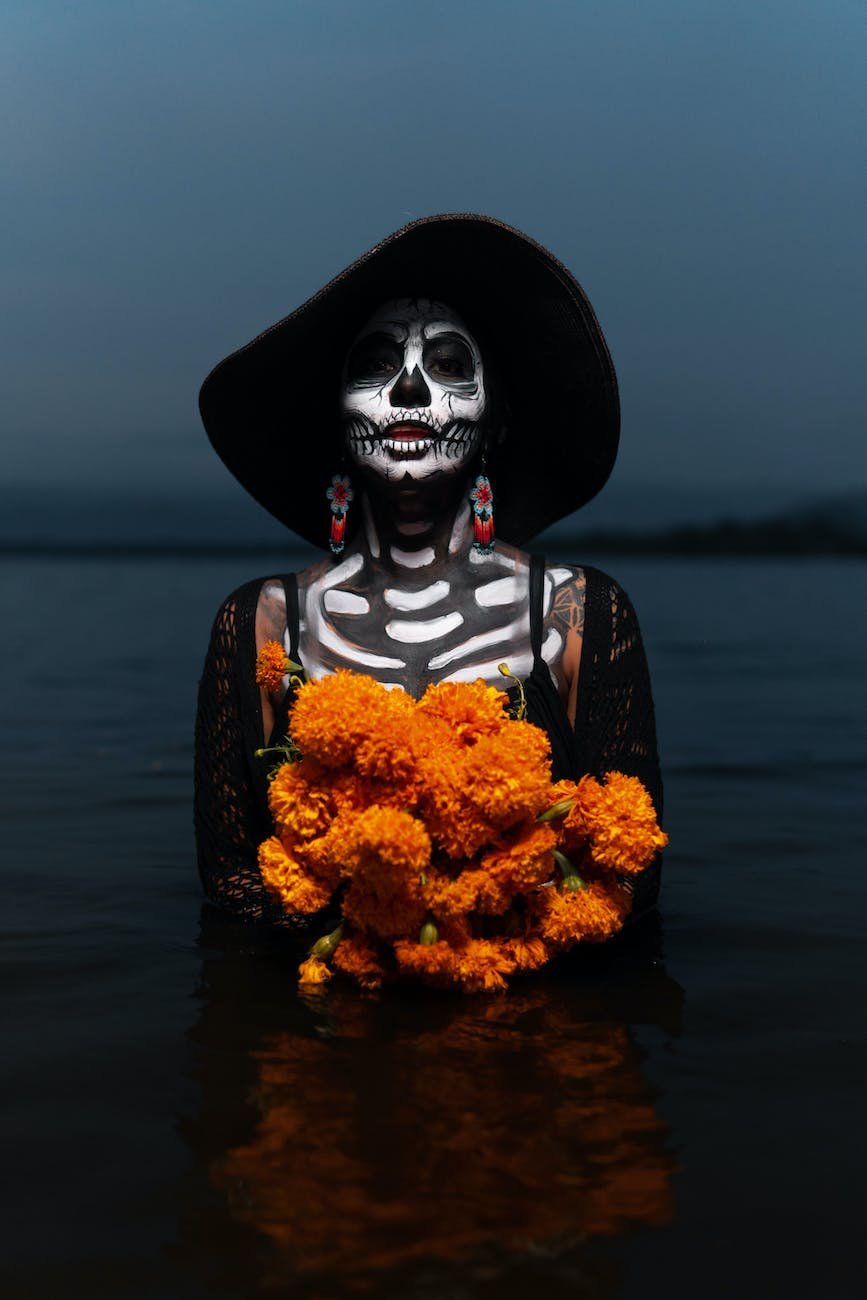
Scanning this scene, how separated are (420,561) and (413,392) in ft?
1.96

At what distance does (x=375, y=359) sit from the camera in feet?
17.1

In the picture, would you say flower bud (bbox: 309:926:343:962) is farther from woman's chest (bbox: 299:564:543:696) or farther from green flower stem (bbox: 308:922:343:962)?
woman's chest (bbox: 299:564:543:696)

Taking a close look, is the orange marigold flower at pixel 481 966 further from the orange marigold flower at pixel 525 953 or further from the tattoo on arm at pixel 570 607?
the tattoo on arm at pixel 570 607

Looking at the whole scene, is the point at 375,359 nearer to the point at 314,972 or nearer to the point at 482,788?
the point at 482,788

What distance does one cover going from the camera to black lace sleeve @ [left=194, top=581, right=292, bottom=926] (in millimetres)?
5219

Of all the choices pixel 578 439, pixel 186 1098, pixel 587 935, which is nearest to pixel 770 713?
pixel 578 439

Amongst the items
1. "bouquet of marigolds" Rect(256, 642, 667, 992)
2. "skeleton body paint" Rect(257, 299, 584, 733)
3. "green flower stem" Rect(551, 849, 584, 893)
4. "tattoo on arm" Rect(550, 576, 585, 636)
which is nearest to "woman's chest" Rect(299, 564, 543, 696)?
"skeleton body paint" Rect(257, 299, 584, 733)

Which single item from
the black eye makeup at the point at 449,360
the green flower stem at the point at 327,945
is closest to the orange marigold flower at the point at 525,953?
the green flower stem at the point at 327,945

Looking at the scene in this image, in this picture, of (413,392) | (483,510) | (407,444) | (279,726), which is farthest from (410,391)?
(279,726)

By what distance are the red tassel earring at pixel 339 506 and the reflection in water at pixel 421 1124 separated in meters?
1.48

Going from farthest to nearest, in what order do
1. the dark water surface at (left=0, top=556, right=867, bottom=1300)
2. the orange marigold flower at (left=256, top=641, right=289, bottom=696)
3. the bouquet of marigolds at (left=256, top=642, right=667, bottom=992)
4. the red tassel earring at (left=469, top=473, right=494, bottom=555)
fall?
1. the red tassel earring at (left=469, top=473, right=494, bottom=555)
2. the orange marigold flower at (left=256, top=641, right=289, bottom=696)
3. the bouquet of marigolds at (left=256, top=642, right=667, bottom=992)
4. the dark water surface at (left=0, top=556, right=867, bottom=1300)

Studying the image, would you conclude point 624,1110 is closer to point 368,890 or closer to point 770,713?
point 368,890

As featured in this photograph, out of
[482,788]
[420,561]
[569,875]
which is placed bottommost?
→ [569,875]

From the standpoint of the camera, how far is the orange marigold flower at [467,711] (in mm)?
4469
